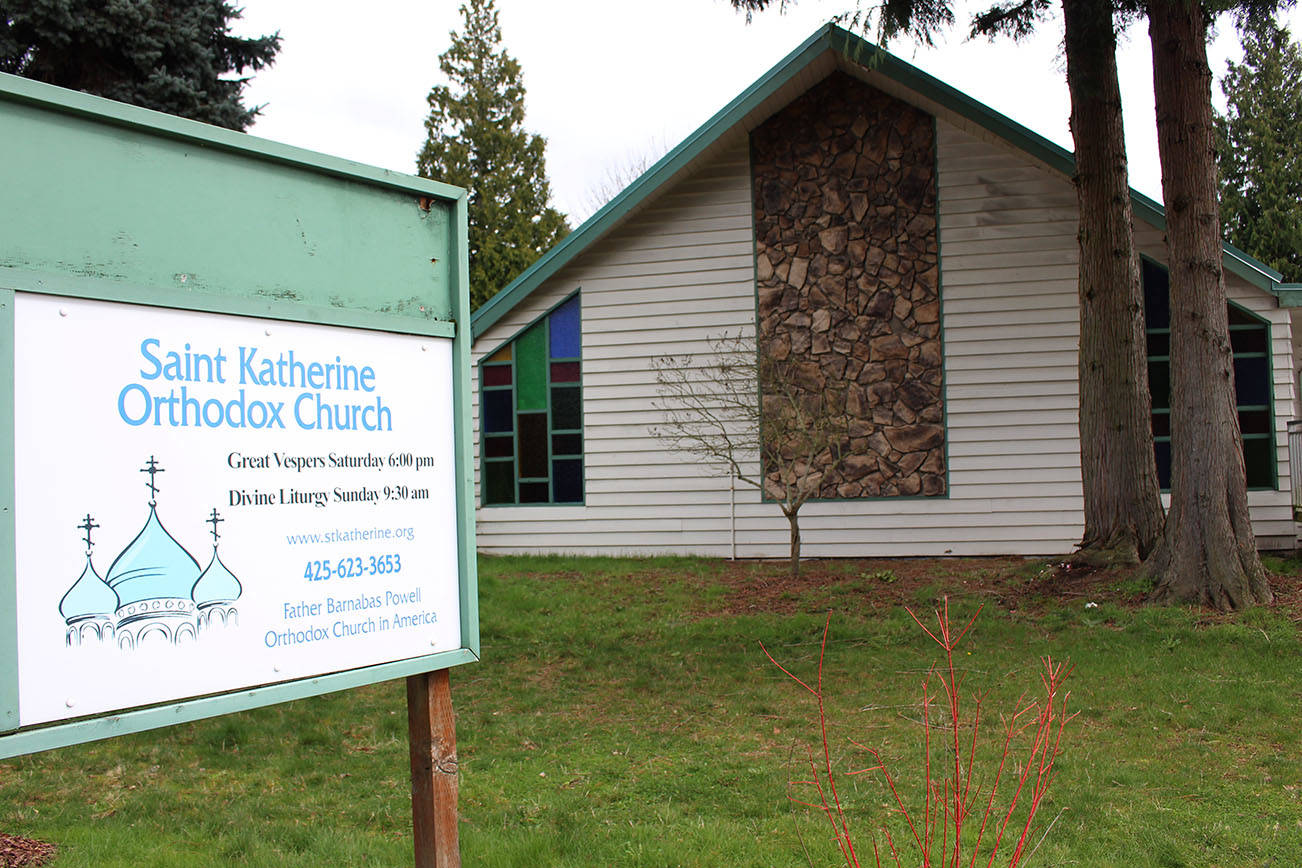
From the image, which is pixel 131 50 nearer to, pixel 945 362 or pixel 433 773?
pixel 945 362

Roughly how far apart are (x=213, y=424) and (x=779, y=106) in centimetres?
1205

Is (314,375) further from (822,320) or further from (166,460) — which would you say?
(822,320)

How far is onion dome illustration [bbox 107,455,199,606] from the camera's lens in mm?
2297

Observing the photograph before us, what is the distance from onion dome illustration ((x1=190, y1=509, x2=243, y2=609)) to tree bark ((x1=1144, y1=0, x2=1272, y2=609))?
815cm

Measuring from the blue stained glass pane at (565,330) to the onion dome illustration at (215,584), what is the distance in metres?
11.6

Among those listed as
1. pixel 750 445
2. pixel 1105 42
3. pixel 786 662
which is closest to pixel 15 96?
pixel 786 662

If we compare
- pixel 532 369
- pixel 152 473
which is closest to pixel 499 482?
Answer: pixel 532 369

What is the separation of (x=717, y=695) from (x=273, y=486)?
491 cm

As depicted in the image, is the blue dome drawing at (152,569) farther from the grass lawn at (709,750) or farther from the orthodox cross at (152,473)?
the grass lawn at (709,750)

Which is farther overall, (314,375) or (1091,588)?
(1091,588)

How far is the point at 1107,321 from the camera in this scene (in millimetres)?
10125

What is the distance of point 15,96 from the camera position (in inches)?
86.0

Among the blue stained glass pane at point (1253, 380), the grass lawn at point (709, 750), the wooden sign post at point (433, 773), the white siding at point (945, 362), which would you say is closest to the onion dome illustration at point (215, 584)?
the wooden sign post at point (433, 773)

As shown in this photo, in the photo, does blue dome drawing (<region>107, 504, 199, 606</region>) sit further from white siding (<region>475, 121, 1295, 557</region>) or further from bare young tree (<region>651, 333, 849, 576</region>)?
white siding (<region>475, 121, 1295, 557</region>)
